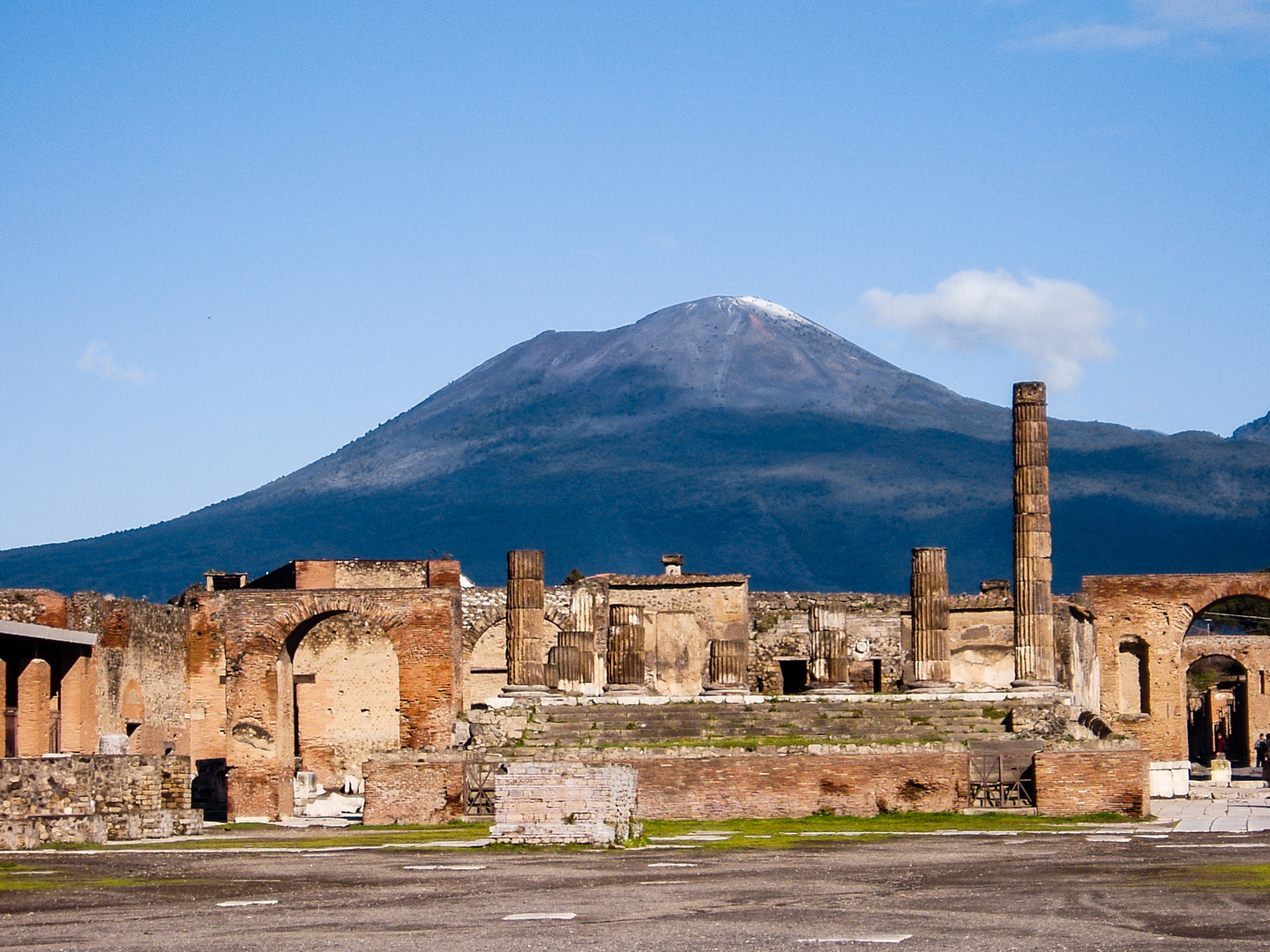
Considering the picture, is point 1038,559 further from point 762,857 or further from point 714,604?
point 762,857

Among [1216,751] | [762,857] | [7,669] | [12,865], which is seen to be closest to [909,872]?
[762,857]

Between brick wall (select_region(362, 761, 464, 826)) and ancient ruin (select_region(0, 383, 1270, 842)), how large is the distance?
32mm

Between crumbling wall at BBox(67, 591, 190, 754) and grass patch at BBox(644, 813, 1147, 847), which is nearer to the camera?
grass patch at BBox(644, 813, 1147, 847)

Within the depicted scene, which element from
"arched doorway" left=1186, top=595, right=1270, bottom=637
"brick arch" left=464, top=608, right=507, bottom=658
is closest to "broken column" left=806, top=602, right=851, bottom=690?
"brick arch" left=464, top=608, right=507, bottom=658

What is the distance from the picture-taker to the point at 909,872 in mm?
18891

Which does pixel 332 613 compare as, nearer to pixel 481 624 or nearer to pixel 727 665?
pixel 727 665

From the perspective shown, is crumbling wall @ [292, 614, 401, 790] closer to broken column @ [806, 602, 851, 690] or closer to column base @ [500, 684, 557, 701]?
column base @ [500, 684, 557, 701]

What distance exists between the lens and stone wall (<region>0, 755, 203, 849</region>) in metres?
24.7

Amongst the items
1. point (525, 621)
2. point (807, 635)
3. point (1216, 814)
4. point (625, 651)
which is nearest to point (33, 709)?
point (525, 621)

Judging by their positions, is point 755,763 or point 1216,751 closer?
point 755,763

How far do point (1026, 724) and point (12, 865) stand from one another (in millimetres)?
15984

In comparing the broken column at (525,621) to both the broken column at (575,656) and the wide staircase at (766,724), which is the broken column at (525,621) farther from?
the wide staircase at (766,724)

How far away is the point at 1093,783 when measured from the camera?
92.5 ft

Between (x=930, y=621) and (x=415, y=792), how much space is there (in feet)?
40.0
